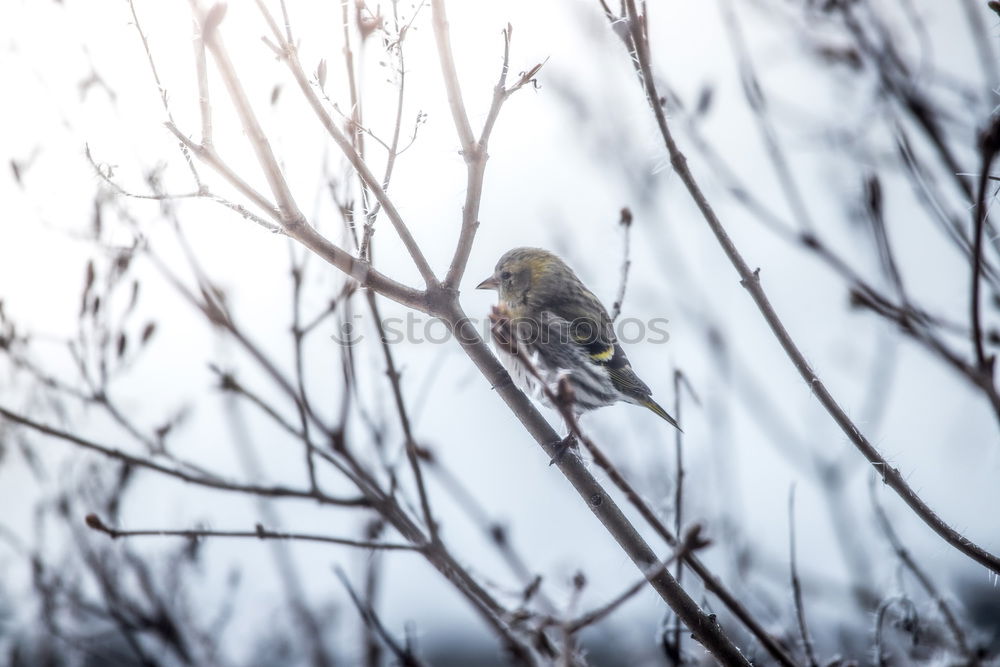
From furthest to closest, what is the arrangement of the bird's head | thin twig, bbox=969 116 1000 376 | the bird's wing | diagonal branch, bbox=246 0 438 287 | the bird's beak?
1. the bird's beak
2. the bird's head
3. the bird's wing
4. diagonal branch, bbox=246 0 438 287
5. thin twig, bbox=969 116 1000 376

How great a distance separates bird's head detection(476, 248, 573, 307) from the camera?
526 centimetres

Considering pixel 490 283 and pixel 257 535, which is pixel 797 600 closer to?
pixel 257 535

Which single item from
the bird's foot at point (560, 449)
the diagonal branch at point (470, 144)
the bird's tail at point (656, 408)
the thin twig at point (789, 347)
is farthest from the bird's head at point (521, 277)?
the thin twig at point (789, 347)

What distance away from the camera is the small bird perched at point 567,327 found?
466cm

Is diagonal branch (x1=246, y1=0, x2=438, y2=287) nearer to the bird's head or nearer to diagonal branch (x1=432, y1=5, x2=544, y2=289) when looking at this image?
diagonal branch (x1=432, y1=5, x2=544, y2=289)

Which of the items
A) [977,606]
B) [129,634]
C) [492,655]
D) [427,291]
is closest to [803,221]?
[427,291]

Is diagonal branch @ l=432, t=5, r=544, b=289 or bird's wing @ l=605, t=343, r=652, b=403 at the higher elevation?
bird's wing @ l=605, t=343, r=652, b=403

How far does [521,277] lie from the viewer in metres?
5.30

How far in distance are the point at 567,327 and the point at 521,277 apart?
51 centimetres

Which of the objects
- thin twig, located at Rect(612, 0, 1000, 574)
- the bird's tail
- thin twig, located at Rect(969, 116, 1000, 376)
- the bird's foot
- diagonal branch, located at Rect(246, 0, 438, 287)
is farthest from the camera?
the bird's tail

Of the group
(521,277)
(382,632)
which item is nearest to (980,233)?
(382,632)

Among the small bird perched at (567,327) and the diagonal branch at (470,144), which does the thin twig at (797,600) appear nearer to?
the diagonal branch at (470,144)

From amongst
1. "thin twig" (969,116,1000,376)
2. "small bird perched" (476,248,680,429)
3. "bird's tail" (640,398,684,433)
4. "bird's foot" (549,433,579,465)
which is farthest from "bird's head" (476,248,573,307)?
"thin twig" (969,116,1000,376)

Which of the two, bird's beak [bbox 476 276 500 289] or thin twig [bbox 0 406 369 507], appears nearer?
thin twig [bbox 0 406 369 507]
